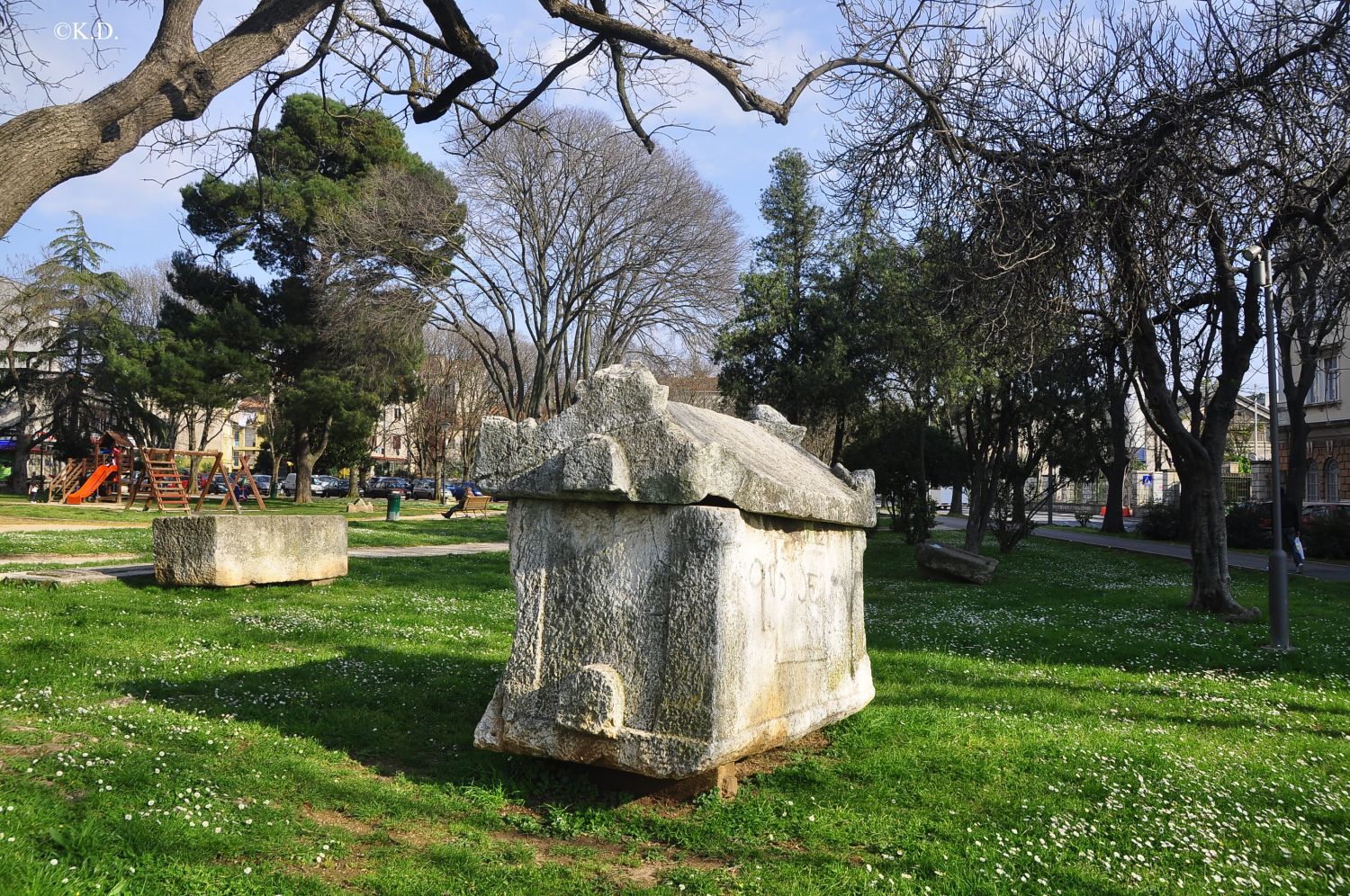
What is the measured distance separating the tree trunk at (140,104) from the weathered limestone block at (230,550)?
597 cm

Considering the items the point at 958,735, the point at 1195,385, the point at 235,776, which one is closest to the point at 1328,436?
the point at 1195,385

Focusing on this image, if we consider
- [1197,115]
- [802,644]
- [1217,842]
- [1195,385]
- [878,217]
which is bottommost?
[1217,842]

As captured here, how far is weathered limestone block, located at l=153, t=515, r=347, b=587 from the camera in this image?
10250mm

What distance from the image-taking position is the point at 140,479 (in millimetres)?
31953

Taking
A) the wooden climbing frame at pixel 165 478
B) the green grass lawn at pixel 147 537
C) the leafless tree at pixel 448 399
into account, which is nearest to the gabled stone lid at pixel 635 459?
the green grass lawn at pixel 147 537

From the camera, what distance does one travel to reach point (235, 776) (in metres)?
4.41

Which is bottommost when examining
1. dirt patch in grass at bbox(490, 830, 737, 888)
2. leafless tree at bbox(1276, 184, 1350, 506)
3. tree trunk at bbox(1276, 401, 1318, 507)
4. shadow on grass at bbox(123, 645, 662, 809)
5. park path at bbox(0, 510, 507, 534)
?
dirt patch in grass at bbox(490, 830, 737, 888)

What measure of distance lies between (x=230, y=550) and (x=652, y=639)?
7.62 metres

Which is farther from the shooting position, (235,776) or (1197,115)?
(1197,115)

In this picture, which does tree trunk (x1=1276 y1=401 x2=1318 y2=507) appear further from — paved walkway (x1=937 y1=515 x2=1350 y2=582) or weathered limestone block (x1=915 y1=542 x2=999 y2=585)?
weathered limestone block (x1=915 y1=542 x2=999 y2=585)

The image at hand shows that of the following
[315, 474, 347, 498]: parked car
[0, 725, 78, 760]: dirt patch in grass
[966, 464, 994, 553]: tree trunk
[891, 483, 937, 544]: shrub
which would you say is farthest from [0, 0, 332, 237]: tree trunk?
[315, 474, 347, 498]: parked car

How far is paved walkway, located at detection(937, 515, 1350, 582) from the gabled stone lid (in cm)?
1867

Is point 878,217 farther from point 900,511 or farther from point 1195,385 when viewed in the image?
point 900,511

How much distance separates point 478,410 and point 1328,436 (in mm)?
40328
